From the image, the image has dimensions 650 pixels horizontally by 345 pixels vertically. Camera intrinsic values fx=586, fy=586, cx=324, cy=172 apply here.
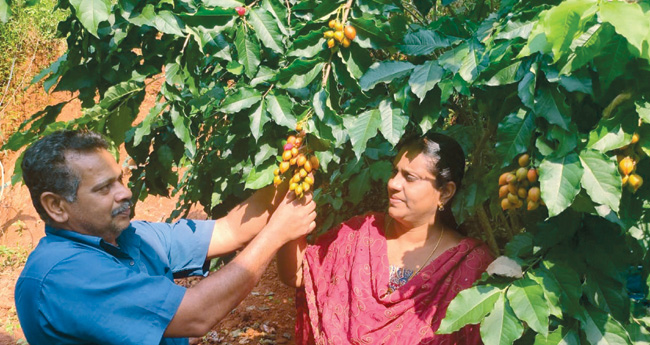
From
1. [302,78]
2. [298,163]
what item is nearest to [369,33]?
[302,78]

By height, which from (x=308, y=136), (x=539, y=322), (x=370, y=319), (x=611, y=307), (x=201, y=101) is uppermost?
(x=201, y=101)

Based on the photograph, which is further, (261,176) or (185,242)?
(185,242)

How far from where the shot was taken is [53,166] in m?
2.00

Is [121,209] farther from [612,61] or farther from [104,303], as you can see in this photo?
[612,61]

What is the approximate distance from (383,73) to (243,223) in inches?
40.8

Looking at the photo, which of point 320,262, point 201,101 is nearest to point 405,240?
point 320,262

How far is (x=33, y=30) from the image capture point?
346 inches

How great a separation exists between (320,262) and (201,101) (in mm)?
932

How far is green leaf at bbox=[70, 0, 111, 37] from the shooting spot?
1.78 m

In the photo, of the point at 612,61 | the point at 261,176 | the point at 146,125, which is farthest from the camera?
the point at 146,125

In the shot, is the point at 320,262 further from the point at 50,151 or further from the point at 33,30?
the point at 33,30

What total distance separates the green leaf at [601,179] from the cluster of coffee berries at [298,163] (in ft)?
2.86

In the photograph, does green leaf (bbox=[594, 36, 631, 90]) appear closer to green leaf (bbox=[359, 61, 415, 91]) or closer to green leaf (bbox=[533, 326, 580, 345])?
green leaf (bbox=[359, 61, 415, 91])

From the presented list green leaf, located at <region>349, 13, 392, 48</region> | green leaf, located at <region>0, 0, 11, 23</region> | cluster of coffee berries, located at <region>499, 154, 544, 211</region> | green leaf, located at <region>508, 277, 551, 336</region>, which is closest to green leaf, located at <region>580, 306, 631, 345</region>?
green leaf, located at <region>508, 277, 551, 336</region>
